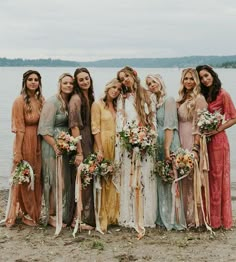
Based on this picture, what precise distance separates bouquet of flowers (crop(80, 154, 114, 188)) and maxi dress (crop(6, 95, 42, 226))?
0.86 metres

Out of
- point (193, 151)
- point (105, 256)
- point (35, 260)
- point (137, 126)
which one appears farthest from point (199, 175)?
point (35, 260)

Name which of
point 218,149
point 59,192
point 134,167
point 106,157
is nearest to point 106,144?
point 106,157

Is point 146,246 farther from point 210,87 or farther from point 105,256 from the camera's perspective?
point 210,87

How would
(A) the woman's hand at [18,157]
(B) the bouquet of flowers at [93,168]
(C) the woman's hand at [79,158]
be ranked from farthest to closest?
(A) the woman's hand at [18,157], (C) the woman's hand at [79,158], (B) the bouquet of flowers at [93,168]

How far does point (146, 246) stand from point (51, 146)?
84.6 inches

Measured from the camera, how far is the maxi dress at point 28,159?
8.47m

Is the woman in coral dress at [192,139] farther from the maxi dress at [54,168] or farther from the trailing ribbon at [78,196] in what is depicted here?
the maxi dress at [54,168]

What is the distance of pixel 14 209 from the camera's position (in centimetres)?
888

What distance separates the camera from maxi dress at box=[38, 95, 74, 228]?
8320 mm

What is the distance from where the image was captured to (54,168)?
28.1ft

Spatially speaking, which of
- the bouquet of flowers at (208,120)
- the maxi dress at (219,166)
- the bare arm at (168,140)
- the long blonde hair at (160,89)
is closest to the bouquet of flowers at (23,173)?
the bare arm at (168,140)

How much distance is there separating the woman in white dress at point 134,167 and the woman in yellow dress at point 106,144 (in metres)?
0.10

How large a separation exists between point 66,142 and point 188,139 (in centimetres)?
195

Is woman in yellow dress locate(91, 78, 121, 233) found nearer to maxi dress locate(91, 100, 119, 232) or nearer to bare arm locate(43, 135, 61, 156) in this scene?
maxi dress locate(91, 100, 119, 232)
